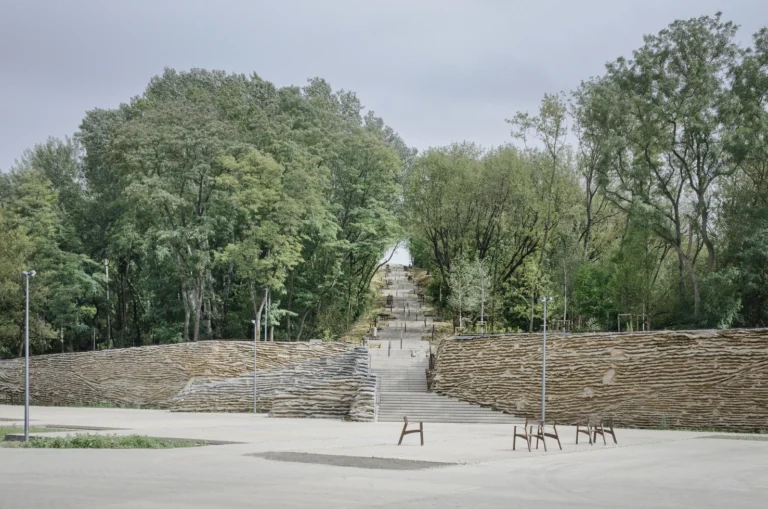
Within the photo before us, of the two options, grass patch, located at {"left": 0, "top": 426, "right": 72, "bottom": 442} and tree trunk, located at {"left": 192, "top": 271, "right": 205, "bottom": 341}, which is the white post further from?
grass patch, located at {"left": 0, "top": 426, "right": 72, "bottom": 442}

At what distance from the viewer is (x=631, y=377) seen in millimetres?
33531

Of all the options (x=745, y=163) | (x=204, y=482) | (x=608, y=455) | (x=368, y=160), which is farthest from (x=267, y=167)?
(x=204, y=482)

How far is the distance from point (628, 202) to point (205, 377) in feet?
80.9

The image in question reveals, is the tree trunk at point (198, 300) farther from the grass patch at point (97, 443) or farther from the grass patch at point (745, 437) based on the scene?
the grass patch at point (745, 437)

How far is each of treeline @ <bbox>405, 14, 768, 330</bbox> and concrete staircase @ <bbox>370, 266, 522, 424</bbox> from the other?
5215 mm

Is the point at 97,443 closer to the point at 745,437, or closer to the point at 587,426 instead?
the point at 587,426

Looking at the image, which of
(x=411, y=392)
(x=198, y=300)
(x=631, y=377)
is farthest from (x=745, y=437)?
(x=198, y=300)

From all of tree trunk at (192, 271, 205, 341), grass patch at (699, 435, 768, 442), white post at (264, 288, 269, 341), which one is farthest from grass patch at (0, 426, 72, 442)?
grass patch at (699, 435, 768, 442)

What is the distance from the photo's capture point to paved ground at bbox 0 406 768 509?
12.5 metres

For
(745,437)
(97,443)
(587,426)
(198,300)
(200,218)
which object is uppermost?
(200,218)

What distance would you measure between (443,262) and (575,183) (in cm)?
970

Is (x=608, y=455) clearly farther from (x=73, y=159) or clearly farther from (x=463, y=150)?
(x=73, y=159)

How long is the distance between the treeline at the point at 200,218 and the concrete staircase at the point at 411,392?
635 cm

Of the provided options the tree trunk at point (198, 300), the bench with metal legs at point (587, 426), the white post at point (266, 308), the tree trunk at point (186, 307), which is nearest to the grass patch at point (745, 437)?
the bench with metal legs at point (587, 426)
